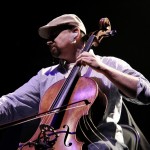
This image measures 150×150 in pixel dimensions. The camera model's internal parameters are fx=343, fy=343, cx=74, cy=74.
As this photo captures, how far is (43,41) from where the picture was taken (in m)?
2.99

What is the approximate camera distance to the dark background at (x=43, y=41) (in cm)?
278

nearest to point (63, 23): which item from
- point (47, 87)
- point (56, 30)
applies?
point (56, 30)

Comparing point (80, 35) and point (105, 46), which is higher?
point (80, 35)

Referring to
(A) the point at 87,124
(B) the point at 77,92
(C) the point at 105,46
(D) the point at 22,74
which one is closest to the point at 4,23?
(D) the point at 22,74

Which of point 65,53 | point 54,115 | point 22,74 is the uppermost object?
point 65,53

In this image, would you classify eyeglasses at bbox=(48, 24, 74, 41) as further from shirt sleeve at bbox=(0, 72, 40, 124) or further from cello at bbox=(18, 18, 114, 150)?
cello at bbox=(18, 18, 114, 150)

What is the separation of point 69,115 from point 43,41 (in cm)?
139

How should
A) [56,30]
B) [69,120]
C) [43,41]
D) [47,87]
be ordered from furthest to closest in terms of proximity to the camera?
[43,41] → [56,30] → [47,87] → [69,120]

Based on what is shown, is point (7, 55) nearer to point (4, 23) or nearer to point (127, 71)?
point (4, 23)

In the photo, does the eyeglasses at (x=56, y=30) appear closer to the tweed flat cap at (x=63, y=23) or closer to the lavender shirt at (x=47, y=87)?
the tweed flat cap at (x=63, y=23)

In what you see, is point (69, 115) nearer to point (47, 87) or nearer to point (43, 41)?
point (47, 87)

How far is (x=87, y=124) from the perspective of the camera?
5.49 feet

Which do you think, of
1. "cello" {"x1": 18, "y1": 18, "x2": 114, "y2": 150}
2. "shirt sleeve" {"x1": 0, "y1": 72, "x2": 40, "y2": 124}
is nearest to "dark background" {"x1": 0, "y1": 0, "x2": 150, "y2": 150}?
"shirt sleeve" {"x1": 0, "y1": 72, "x2": 40, "y2": 124}

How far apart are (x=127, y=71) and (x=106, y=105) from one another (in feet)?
0.94
